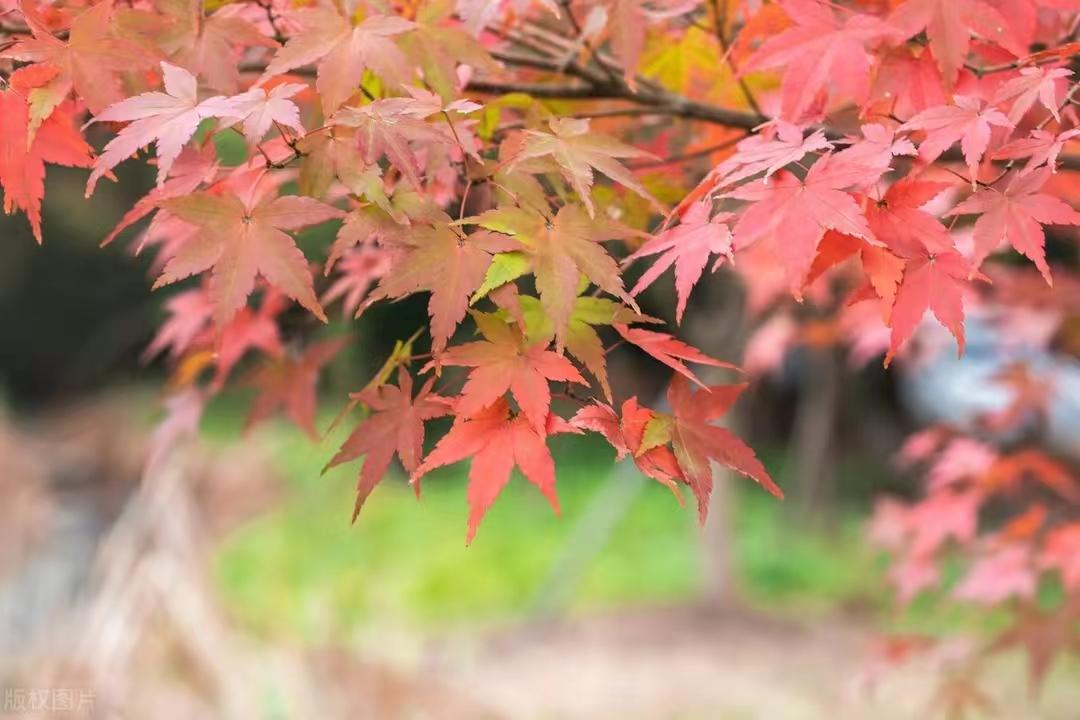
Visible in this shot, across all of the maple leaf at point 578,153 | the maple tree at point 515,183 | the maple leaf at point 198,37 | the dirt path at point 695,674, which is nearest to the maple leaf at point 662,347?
the maple tree at point 515,183

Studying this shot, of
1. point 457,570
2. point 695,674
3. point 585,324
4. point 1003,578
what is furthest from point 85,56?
point 457,570

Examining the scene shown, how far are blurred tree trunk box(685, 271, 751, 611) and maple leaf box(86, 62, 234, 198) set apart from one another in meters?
2.90

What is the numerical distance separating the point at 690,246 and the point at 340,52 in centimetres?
34

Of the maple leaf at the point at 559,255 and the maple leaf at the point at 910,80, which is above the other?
the maple leaf at the point at 910,80

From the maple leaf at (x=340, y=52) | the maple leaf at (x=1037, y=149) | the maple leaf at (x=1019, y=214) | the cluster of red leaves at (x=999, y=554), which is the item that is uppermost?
the maple leaf at (x=340, y=52)

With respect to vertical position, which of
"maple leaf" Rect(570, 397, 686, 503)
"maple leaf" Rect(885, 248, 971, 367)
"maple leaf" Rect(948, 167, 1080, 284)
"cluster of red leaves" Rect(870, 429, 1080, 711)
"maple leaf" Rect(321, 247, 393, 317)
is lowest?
"cluster of red leaves" Rect(870, 429, 1080, 711)

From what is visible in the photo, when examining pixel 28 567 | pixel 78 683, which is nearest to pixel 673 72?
pixel 78 683

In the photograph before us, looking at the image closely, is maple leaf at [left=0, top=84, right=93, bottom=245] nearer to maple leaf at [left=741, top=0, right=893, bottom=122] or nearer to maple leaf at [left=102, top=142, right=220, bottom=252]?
maple leaf at [left=102, top=142, right=220, bottom=252]

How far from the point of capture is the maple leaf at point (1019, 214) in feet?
2.99

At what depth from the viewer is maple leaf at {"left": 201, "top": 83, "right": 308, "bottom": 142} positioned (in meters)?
0.89

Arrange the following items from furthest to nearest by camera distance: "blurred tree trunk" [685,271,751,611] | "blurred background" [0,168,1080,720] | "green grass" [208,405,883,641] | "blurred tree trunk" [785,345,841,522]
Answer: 1. "blurred tree trunk" [785,345,841,522]
2. "green grass" [208,405,883,641]
3. "blurred tree trunk" [685,271,751,611]
4. "blurred background" [0,168,1080,720]

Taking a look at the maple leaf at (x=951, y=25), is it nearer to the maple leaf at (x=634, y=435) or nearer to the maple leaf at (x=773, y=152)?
the maple leaf at (x=773, y=152)

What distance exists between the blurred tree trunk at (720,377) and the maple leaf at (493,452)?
278cm

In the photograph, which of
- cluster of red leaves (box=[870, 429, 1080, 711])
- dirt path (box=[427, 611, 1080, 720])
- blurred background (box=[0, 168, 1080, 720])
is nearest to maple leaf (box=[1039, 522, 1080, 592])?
cluster of red leaves (box=[870, 429, 1080, 711])
